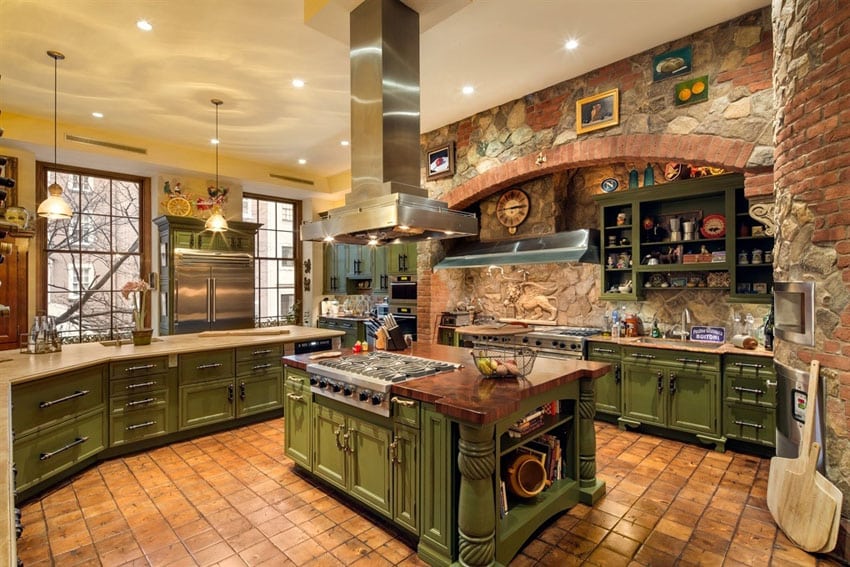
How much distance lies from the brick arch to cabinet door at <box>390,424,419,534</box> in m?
3.30

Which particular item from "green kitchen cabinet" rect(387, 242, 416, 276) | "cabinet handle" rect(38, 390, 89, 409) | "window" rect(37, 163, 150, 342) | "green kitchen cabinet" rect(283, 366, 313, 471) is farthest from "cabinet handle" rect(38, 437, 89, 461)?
"green kitchen cabinet" rect(387, 242, 416, 276)

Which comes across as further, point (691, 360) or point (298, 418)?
point (691, 360)

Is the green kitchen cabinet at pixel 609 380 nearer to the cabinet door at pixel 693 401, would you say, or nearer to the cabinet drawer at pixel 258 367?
the cabinet door at pixel 693 401

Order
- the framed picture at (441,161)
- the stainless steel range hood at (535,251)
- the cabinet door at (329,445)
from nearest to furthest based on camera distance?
the cabinet door at (329,445) → the stainless steel range hood at (535,251) → the framed picture at (441,161)

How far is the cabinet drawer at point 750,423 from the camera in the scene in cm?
345

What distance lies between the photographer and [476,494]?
203 cm

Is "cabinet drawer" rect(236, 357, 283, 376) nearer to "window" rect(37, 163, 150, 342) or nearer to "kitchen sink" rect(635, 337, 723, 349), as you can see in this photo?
"window" rect(37, 163, 150, 342)

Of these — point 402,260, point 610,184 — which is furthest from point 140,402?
Answer: point 610,184

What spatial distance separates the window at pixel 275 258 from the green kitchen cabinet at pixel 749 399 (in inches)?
A: 264

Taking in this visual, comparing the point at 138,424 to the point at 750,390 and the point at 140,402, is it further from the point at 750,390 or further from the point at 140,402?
the point at 750,390

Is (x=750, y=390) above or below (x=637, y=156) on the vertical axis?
below

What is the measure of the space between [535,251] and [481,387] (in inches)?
120

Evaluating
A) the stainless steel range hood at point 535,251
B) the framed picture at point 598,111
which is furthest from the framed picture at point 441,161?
the framed picture at point 598,111

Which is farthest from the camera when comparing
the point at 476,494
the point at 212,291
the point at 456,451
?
the point at 212,291
